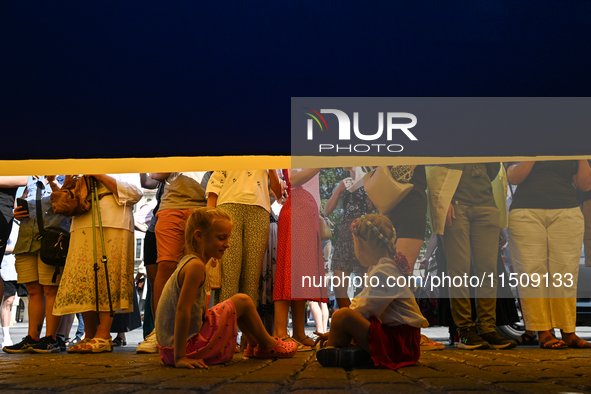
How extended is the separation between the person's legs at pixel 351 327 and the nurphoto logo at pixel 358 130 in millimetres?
929

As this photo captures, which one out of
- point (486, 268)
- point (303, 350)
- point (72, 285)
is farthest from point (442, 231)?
point (72, 285)

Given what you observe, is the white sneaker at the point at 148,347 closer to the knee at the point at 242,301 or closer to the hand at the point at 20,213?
the knee at the point at 242,301

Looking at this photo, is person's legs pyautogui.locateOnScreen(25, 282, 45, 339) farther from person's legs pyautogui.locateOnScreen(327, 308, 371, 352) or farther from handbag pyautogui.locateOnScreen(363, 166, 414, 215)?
handbag pyautogui.locateOnScreen(363, 166, 414, 215)

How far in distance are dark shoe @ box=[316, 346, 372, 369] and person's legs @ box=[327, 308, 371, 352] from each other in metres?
0.06

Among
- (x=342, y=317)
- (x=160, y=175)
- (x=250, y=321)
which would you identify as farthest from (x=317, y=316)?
(x=342, y=317)

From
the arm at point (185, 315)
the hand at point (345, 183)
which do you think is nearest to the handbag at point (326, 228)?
the hand at point (345, 183)

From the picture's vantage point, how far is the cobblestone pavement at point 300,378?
69.8 inches

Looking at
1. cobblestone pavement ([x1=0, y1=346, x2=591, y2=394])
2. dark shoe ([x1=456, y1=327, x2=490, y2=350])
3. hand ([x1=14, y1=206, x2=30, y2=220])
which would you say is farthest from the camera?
hand ([x1=14, y1=206, x2=30, y2=220])

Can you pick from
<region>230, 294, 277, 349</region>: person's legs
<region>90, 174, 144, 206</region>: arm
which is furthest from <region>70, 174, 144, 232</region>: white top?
<region>230, 294, 277, 349</region>: person's legs

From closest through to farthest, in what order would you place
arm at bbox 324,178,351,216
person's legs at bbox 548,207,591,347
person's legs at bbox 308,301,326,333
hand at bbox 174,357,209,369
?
1. hand at bbox 174,357,209,369
2. person's legs at bbox 548,207,591,347
3. arm at bbox 324,178,351,216
4. person's legs at bbox 308,301,326,333

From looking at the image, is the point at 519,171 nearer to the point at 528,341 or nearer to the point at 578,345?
the point at 578,345

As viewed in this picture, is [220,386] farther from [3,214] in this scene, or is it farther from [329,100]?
[3,214]

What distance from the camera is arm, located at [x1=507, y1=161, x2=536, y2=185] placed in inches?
175

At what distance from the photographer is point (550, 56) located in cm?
166
